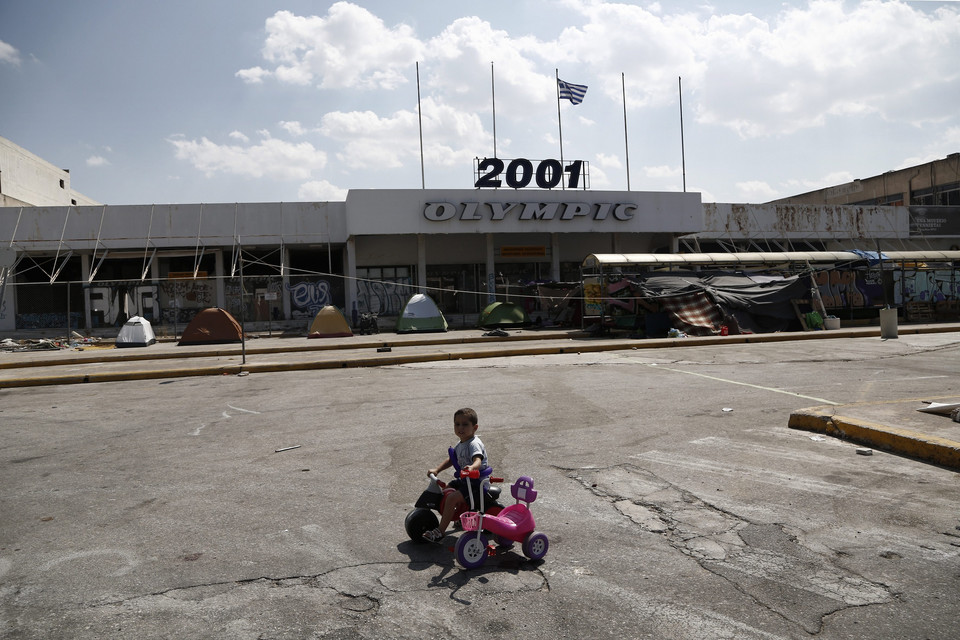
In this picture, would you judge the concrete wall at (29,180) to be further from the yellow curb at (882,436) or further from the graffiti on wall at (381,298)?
the yellow curb at (882,436)

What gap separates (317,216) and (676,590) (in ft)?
98.4

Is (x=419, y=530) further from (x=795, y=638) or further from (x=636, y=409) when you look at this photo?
(x=636, y=409)

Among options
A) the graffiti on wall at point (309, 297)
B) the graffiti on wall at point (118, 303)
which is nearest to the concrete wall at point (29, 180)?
the graffiti on wall at point (118, 303)

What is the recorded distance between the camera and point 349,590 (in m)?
3.44

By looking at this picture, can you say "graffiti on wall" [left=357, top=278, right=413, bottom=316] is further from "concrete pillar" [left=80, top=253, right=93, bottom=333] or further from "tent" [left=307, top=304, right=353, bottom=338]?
"concrete pillar" [left=80, top=253, right=93, bottom=333]

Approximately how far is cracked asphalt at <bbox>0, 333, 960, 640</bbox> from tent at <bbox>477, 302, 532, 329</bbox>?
1779 centimetres

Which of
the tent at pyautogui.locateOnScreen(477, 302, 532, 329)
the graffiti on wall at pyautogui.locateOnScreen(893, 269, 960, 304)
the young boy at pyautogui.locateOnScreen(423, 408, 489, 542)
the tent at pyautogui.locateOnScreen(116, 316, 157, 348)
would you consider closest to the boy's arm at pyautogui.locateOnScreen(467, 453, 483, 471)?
the young boy at pyautogui.locateOnScreen(423, 408, 489, 542)

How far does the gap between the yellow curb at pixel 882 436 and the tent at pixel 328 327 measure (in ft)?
64.7

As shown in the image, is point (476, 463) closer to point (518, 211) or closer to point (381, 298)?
point (381, 298)

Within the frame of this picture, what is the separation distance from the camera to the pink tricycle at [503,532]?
147 inches

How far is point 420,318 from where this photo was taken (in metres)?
26.2

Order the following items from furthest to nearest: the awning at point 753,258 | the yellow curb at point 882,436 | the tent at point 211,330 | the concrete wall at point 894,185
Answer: the concrete wall at point 894,185
the awning at point 753,258
the tent at point 211,330
the yellow curb at point 882,436

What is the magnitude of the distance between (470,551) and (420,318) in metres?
22.7

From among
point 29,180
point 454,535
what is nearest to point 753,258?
point 454,535
